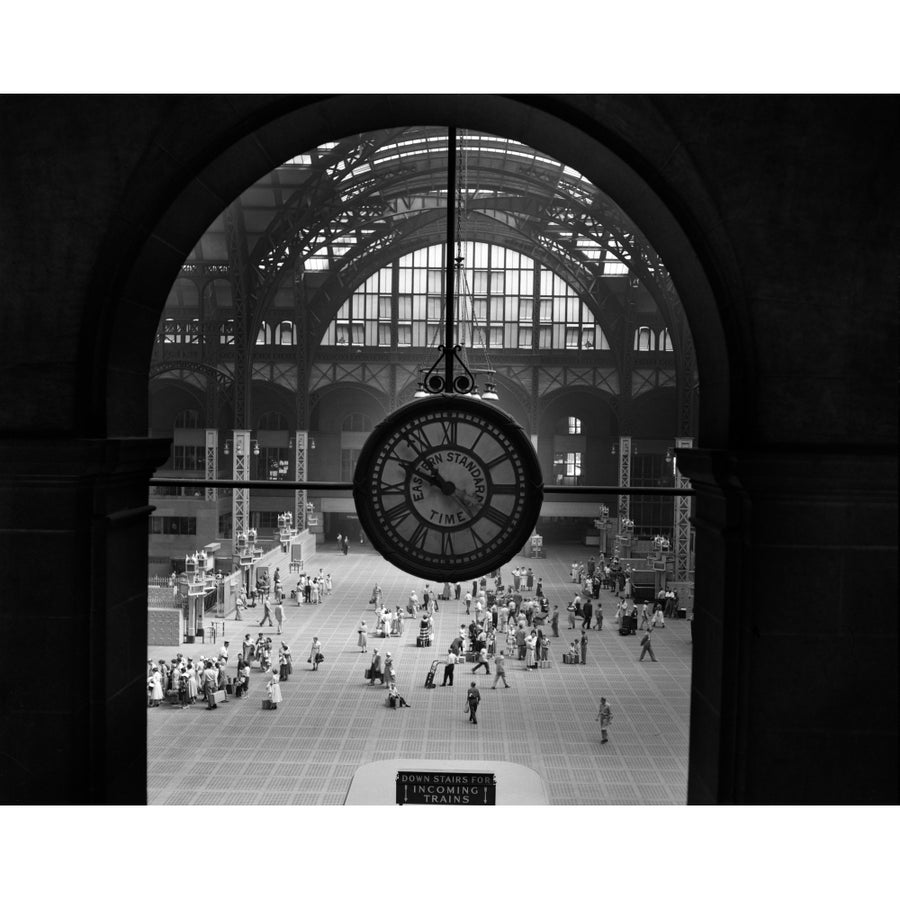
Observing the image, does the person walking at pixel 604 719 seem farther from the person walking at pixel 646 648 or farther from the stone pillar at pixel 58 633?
the stone pillar at pixel 58 633

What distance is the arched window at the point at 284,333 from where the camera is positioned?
132 ft

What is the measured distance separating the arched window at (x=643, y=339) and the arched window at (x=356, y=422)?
42.5 ft

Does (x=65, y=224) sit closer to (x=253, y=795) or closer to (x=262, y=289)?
(x=253, y=795)

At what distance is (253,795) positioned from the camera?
11.9 m

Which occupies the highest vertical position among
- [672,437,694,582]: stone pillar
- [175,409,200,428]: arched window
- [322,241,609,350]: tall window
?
[322,241,609,350]: tall window

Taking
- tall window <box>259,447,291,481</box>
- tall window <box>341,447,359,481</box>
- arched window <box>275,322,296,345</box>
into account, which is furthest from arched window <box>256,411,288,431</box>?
arched window <box>275,322,296,345</box>

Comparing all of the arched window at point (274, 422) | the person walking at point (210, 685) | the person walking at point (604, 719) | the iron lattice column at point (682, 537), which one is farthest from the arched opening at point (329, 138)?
the arched window at point (274, 422)

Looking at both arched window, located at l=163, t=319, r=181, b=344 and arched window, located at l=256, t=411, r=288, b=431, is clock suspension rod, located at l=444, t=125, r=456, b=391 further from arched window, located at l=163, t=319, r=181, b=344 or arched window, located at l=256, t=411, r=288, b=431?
arched window, located at l=256, t=411, r=288, b=431

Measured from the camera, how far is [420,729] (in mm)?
15055

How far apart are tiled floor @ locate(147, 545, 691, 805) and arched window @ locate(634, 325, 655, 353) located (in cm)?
1986

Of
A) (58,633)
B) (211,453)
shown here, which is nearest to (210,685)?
(58,633)

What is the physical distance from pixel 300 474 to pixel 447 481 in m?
32.5

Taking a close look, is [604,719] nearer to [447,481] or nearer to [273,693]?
[273,693]

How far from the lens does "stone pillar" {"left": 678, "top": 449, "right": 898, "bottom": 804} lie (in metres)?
3.62
